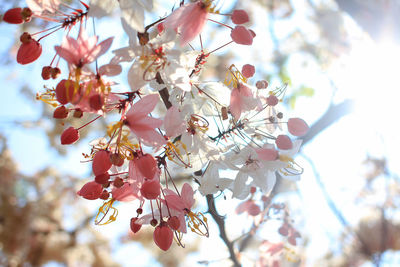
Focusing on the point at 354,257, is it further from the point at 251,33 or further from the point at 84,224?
the point at 251,33

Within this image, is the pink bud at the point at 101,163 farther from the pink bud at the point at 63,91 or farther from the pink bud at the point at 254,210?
the pink bud at the point at 254,210

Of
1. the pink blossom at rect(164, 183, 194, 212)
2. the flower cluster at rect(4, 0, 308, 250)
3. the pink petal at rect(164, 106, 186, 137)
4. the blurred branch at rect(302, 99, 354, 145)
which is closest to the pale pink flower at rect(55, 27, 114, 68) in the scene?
the flower cluster at rect(4, 0, 308, 250)

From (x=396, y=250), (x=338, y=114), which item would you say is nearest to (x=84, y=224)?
(x=338, y=114)

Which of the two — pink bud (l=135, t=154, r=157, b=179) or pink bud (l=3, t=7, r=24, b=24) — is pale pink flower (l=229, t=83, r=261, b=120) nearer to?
→ pink bud (l=135, t=154, r=157, b=179)

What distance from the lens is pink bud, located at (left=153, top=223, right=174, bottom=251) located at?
468mm

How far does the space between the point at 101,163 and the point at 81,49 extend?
15cm

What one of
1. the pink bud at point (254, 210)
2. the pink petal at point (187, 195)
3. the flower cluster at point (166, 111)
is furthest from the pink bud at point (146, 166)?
the pink bud at point (254, 210)

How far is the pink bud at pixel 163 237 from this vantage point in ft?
1.54

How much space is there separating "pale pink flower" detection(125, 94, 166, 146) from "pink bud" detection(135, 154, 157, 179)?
2 centimetres

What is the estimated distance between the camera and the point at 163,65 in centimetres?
43

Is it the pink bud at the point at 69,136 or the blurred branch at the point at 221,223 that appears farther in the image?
the blurred branch at the point at 221,223

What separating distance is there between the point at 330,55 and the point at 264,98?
5.96 feet

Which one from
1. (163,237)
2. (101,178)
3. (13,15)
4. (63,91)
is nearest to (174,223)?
(163,237)

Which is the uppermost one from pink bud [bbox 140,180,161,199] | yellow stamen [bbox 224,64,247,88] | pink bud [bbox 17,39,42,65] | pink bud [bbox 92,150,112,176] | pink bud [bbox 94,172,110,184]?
yellow stamen [bbox 224,64,247,88]
